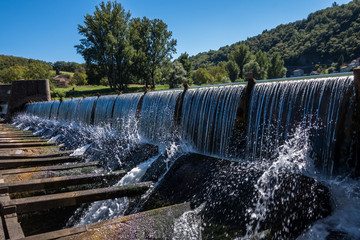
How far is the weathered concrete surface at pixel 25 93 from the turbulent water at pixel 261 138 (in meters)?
18.5

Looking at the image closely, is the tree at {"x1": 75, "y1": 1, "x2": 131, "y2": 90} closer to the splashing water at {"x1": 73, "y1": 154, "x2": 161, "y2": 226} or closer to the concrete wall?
the concrete wall

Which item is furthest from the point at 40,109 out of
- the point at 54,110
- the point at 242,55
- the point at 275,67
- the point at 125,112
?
the point at 275,67

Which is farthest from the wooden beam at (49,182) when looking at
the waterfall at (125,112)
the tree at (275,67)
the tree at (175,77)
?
the tree at (275,67)

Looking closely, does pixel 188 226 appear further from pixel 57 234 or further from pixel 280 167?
pixel 280 167

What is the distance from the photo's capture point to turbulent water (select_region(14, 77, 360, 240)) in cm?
361

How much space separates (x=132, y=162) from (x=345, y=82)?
5569 millimetres

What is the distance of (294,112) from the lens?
4.98 metres

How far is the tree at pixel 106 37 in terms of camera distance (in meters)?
37.2

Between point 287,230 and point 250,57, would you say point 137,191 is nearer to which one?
point 287,230

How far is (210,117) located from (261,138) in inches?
67.3

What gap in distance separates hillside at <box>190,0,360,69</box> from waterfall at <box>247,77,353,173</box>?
3737 inches

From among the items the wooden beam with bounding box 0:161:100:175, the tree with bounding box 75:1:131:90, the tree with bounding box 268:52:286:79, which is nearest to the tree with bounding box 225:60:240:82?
the tree with bounding box 268:52:286:79

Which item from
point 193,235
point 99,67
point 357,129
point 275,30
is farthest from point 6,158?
point 275,30

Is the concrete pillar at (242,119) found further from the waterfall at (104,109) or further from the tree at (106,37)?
the tree at (106,37)
